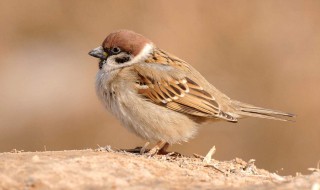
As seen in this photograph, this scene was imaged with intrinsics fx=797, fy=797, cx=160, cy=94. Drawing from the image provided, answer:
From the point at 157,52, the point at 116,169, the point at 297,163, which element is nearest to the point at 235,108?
the point at 157,52

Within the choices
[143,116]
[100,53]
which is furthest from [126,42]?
[143,116]

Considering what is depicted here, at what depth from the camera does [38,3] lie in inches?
709

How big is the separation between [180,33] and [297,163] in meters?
5.19

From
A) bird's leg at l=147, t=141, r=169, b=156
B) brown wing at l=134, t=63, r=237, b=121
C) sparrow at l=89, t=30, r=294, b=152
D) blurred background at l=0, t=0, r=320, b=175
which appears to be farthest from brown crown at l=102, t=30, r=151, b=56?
blurred background at l=0, t=0, r=320, b=175

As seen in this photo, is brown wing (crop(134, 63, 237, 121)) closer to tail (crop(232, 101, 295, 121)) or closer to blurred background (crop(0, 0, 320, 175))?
tail (crop(232, 101, 295, 121))

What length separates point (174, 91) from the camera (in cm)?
785

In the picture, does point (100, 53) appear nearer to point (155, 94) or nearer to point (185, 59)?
point (155, 94)

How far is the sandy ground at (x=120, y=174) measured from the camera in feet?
18.0

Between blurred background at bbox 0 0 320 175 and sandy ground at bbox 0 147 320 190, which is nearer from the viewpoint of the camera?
sandy ground at bbox 0 147 320 190

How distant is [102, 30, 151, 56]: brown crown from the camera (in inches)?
312

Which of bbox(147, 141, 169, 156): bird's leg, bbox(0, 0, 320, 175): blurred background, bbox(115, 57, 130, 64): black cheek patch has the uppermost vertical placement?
bbox(0, 0, 320, 175): blurred background

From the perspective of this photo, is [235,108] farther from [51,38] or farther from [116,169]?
[51,38]

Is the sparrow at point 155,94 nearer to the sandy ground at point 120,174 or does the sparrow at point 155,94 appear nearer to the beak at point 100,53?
the beak at point 100,53

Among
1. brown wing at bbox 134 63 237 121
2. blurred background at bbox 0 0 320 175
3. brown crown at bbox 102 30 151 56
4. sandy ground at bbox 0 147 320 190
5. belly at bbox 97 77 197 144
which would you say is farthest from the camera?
blurred background at bbox 0 0 320 175
